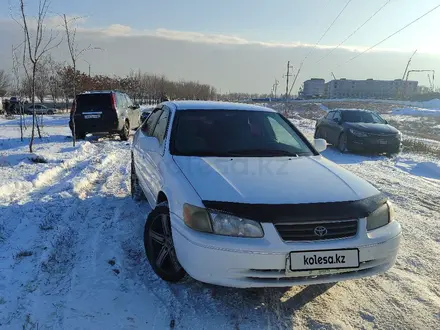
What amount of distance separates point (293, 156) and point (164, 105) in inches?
80.1

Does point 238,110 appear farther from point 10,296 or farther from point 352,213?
point 10,296

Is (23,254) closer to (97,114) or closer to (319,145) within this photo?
(319,145)

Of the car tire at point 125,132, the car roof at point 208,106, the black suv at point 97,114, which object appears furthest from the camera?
the car tire at point 125,132

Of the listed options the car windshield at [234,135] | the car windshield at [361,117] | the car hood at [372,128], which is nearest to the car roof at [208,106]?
the car windshield at [234,135]

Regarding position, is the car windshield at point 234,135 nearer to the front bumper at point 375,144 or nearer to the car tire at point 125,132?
the front bumper at point 375,144

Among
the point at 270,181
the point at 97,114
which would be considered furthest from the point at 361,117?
the point at 270,181

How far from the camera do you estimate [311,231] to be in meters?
2.71

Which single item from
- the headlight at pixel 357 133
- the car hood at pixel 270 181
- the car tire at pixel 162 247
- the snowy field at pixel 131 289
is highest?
the car hood at pixel 270 181

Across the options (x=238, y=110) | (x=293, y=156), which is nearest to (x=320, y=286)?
(x=293, y=156)

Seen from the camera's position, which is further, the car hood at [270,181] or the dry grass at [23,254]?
the dry grass at [23,254]

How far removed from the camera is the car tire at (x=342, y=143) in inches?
479

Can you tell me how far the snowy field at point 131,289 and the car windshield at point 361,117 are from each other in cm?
791

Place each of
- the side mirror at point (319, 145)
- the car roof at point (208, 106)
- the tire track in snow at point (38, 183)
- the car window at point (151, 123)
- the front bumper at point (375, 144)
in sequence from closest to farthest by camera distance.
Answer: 1. the car roof at point (208, 106)
2. the side mirror at point (319, 145)
3. the car window at point (151, 123)
4. the tire track in snow at point (38, 183)
5. the front bumper at point (375, 144)

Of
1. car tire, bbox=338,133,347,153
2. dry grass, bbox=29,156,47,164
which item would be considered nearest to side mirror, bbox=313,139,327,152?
dry grass, bbox=29,156,47,164
